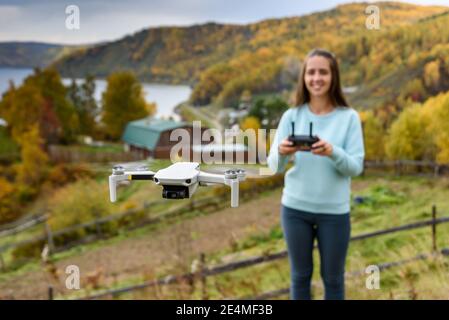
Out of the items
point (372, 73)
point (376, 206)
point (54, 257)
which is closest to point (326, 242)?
point (372, 73)

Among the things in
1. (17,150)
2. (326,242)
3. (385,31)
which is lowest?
(17,150)

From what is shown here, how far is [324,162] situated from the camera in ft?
3.72

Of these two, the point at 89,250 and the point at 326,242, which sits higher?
the point at 326,242

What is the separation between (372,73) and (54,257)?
263 inches

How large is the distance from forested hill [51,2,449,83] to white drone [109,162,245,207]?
0.70 m

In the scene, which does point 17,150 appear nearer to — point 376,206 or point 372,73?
point 376,206

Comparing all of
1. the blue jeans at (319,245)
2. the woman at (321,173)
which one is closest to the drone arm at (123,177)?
the woman at (321,173)

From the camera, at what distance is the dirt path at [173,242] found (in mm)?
5075

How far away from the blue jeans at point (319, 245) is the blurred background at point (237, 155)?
290 mm

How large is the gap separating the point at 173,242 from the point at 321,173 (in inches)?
183

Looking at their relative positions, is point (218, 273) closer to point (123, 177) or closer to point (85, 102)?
point (123, 177)

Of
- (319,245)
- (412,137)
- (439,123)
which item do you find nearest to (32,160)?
(319,245)

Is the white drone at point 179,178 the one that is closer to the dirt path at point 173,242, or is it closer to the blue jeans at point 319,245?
the blue jeans at point 319,245
